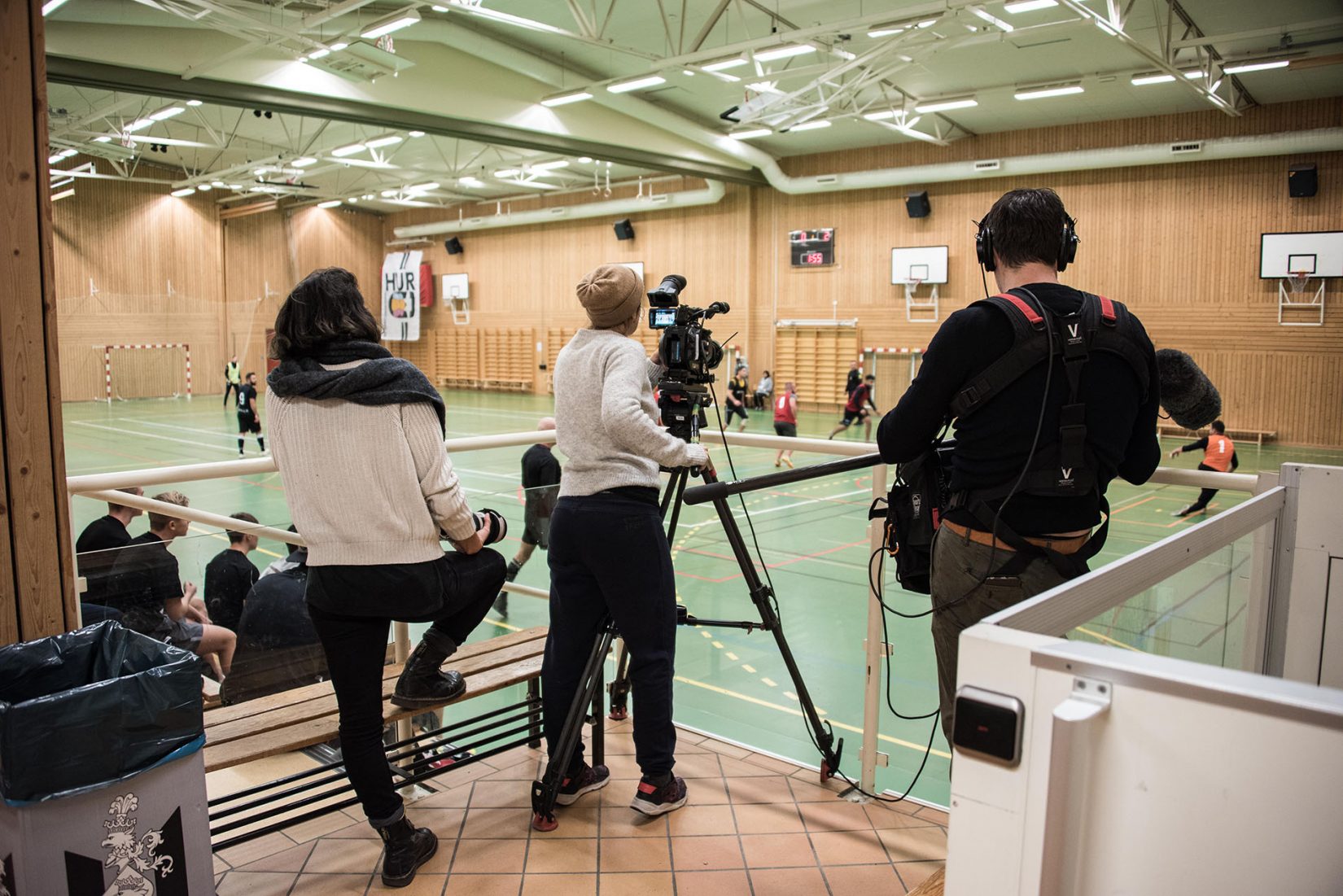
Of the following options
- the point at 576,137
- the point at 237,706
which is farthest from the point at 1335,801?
the point at 576,137

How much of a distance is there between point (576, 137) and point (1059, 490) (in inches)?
664

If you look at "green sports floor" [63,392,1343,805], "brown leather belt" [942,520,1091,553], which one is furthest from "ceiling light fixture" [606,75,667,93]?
"brown leather belt" [942,520,1091,553]

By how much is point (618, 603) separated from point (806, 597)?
16.9 ft

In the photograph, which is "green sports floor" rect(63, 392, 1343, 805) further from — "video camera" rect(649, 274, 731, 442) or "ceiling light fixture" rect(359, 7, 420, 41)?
"ceiling light fixture" rect(359, 7, 420, 41)

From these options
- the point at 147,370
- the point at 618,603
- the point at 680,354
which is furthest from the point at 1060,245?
the point at 147,370

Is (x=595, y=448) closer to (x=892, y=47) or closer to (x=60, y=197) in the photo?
(x=892, y=47)

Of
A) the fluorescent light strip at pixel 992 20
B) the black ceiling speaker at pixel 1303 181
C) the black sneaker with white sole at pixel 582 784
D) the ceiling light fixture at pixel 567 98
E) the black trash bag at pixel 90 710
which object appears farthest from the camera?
the ceiling light fixture at pixel 567 98

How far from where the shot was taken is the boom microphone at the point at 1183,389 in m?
2.26

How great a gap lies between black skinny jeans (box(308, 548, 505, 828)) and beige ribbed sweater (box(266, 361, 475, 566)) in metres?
0.15

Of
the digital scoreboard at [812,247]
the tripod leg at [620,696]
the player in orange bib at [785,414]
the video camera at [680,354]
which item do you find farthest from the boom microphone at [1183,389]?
the digital scoreboard at [812,247]

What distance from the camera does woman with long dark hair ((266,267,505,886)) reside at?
2305 millimetres

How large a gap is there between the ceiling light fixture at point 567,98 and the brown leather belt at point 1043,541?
1520cm

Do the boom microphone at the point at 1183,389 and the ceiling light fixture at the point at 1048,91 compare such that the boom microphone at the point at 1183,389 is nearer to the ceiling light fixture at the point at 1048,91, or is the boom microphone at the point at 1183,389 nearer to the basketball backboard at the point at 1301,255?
the ceiling light fixture at the point at 1048,91

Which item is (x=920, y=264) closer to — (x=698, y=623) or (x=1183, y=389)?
(x=698, y=623)
